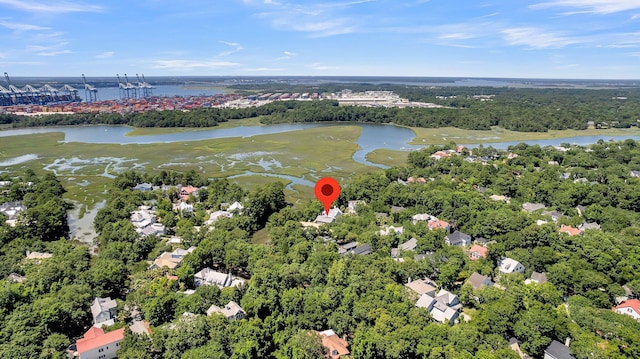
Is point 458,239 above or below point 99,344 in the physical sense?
above

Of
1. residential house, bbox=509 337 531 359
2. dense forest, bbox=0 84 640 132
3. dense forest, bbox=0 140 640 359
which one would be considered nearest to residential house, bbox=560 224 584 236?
dense forest, bbox=0 140 640 359

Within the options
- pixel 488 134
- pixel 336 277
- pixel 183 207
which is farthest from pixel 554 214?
pixel 488 134

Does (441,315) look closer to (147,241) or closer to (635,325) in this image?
(635,325)

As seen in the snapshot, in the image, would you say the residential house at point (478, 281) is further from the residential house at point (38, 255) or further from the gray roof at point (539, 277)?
the residential house at point (38, 255)

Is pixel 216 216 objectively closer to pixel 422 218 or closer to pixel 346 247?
pixel 346 247

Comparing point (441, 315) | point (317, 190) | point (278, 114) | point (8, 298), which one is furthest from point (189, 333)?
point (278, 114)
